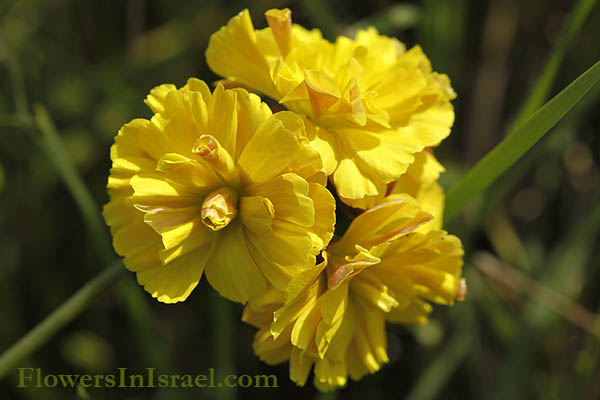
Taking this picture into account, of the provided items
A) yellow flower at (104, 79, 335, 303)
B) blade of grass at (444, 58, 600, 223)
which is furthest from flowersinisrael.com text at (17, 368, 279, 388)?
blade of grass at (444, 58, 600, 223)

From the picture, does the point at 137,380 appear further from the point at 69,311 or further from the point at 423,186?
the point at 423,186

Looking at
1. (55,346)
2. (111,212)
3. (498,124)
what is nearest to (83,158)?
(55,346)

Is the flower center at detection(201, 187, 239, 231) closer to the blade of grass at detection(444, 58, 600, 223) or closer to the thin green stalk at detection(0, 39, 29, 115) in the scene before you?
the blade of grass at detection(444, 58, 600, 223)

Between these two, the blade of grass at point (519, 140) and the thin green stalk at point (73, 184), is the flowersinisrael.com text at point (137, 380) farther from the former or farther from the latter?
the blade of grass at point (519, 140)

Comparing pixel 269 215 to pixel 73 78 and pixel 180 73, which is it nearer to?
pixel 180 73

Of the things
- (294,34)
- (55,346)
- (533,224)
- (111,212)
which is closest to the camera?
(111,212)

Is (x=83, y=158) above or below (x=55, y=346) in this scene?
above

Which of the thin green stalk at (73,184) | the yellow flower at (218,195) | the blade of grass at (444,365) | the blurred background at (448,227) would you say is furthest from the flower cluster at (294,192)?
the blade of grass at (444,365)
